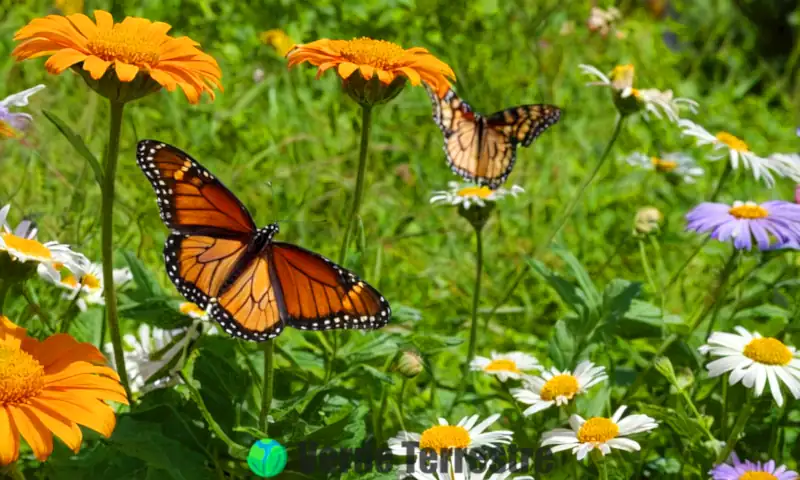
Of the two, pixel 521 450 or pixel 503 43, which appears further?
pixel 503 43

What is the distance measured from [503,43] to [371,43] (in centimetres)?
264

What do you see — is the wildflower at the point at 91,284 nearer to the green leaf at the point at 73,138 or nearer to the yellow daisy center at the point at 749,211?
the green leaf at the point at 73,138

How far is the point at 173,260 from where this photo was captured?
5.05 ft

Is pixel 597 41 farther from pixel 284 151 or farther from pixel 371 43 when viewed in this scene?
pixel 371 43

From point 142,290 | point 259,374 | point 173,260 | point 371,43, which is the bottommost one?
point 259,374

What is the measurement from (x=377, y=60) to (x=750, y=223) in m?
0.86

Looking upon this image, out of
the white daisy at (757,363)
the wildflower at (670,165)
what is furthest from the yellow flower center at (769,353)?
the wildflower at (670,165)

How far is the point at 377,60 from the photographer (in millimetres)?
1552

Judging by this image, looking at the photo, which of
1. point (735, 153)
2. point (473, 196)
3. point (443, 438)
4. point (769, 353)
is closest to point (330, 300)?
point (443, 438)

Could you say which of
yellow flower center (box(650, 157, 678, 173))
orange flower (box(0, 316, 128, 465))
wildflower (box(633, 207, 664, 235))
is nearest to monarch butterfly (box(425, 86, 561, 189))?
wildflower (box(633, 207, 664, 235))

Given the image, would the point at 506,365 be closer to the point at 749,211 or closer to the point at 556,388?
the point at 556,388

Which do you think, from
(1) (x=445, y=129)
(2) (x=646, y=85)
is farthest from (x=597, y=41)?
(1) (x=445, y=129)

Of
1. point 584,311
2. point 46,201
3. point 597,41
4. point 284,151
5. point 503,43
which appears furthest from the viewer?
point 597,41

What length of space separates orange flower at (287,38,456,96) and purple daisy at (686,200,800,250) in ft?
2.19
